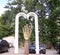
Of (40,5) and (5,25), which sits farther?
(5,25)

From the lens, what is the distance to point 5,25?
143 feet

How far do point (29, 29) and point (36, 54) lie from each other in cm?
478

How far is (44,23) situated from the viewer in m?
36.0

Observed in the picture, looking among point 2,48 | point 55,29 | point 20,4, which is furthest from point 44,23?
point 2,48

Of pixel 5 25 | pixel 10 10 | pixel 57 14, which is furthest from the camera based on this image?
pixel 5 25

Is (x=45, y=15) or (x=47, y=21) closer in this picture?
(x=47, y=21)

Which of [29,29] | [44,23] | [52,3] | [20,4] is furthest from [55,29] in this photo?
[29,29]

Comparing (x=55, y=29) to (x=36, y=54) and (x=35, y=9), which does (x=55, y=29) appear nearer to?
(x=35, y=9)

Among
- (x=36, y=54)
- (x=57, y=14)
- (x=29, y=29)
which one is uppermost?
(x=57, y=14)

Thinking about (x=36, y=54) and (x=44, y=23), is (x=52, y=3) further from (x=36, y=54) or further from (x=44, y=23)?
(x=36, y=54)

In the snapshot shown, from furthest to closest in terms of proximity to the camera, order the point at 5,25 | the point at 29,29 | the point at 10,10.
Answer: the point at 5,25
the point at 10,10
the point at 29,29

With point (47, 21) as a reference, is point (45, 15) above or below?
above

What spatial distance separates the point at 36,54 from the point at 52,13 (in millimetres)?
15202

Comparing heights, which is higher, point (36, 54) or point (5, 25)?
point (5, 25)
